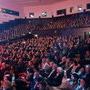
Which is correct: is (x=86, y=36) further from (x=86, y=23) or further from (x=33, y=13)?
(x=33, y=13)

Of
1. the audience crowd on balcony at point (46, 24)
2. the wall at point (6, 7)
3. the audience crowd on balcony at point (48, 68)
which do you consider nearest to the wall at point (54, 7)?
the wall at point (6, 7)

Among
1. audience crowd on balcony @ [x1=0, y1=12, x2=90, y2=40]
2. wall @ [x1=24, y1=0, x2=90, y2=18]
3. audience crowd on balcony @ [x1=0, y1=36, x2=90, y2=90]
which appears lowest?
audience crowd on balcony @ [x1=0, y1=36, x2=90, y2=90]

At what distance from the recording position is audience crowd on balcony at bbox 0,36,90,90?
743cm

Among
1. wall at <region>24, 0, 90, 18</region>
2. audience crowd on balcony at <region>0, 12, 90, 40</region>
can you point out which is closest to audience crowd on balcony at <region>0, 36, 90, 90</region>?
audience crowd on balcony at <region>0, 12, 90, 40</region>

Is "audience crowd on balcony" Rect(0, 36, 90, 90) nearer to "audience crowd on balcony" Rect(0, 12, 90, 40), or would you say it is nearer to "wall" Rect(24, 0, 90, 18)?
"audience crowd on balcony" Rect(0, 12, 90, 40)

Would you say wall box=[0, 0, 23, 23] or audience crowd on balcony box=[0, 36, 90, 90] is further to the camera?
wall box=[0, 0, 23, 23]

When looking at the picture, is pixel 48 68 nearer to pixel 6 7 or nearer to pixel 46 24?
pixel 46 24

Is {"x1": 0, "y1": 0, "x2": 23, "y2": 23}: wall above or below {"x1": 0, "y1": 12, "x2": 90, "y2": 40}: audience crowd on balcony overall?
above

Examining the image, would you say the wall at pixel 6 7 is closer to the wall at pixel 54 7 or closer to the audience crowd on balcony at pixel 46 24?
the audience crowd on balcony at pixel 46 24

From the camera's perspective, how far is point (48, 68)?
29.5 ft

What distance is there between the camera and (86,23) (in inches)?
651

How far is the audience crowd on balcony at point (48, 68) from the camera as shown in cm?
743

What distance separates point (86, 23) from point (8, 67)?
26.5 ft

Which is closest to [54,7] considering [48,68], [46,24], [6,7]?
[46,24]
